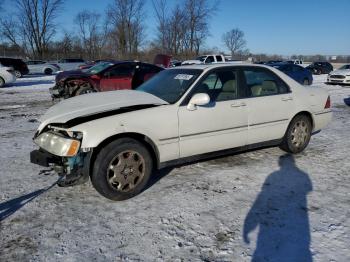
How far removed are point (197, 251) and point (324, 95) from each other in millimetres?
4308

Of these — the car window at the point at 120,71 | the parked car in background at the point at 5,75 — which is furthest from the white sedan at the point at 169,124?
the parked car in background at the point at 5,75

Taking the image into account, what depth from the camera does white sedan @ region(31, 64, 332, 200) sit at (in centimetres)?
379

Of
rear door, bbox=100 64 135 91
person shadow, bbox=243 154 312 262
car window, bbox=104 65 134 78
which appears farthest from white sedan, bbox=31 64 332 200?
car window, bbox=104 65 134 78

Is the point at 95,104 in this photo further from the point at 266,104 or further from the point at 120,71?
the point at 120,71

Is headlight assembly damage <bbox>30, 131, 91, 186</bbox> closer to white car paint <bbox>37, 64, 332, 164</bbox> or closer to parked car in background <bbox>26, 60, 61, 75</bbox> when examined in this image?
white car paint <bbox>37, 64, 332, 164</bbox>

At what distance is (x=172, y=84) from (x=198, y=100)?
76 centimetres

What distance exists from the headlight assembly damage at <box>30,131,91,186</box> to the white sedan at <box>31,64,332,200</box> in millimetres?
11

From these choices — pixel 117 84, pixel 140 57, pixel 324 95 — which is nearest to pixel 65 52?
pixel 140 57

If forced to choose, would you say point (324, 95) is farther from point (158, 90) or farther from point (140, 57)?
point (140, 57)

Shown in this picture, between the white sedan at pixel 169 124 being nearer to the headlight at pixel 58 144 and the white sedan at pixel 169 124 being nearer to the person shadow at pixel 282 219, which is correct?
the headlight at pixel 58 144

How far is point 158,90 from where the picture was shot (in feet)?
16.0

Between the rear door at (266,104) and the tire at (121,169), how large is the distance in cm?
184

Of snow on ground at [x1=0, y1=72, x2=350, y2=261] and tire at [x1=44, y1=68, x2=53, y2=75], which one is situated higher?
tire at [x1=44, y1=68, x2=53, y2=75]

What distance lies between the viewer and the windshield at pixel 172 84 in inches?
178
